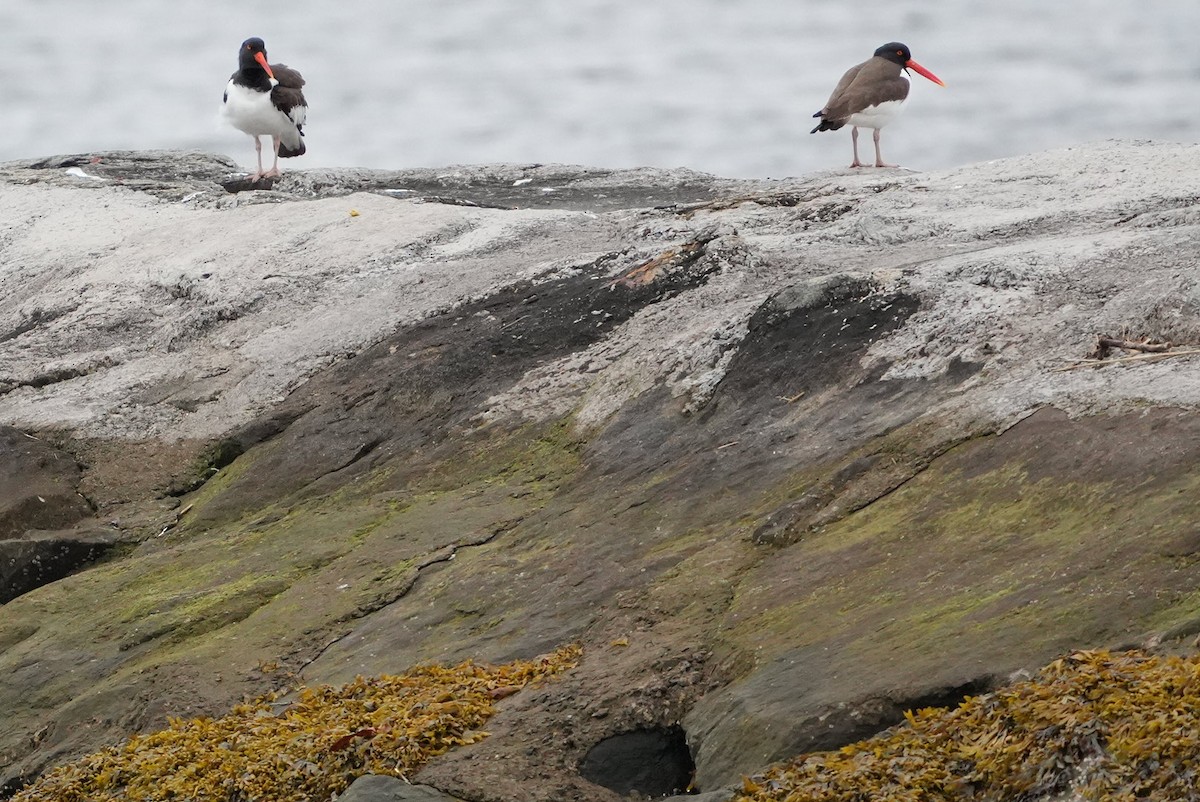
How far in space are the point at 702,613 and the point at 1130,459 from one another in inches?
76.5

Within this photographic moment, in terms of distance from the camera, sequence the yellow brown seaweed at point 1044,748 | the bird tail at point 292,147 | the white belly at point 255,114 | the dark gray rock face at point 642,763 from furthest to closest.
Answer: the bird tail at point 292,147
the white belly at point 255,114
the dark gray rock face at point 642,763
the yellow brown seaweed at point 1044,748

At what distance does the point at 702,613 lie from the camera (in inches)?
257

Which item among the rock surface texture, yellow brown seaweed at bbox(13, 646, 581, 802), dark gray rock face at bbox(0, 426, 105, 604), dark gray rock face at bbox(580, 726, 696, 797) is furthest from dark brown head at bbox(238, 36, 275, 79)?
dark gray rock face at bbox(580, 726, 696, 797)

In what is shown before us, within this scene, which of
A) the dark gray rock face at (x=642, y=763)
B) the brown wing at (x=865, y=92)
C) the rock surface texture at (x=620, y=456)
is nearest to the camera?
the dark gray rock face at (x=642, y=763)

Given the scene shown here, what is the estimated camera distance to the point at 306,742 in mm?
6008

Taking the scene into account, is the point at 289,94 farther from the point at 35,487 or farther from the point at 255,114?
the point at 35,487

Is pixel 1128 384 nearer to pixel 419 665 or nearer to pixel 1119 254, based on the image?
pixel 1119 254

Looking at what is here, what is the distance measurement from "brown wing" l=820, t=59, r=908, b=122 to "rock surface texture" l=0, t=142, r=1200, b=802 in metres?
5.11

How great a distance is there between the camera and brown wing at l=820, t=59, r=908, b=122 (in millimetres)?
19344

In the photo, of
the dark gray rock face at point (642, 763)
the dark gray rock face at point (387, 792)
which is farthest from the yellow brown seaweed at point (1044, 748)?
the dark gray rock face at point (387, 792)

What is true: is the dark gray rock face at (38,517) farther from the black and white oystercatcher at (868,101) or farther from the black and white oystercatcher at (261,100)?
the black and white oystercatcher at (868,101)

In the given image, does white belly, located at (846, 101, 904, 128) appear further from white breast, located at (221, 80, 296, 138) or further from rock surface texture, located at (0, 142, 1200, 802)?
white breast, located at (221, 80, 296, 138)

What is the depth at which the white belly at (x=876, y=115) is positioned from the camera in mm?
19391

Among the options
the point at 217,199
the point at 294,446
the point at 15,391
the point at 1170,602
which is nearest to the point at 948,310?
the point at 1170,602
